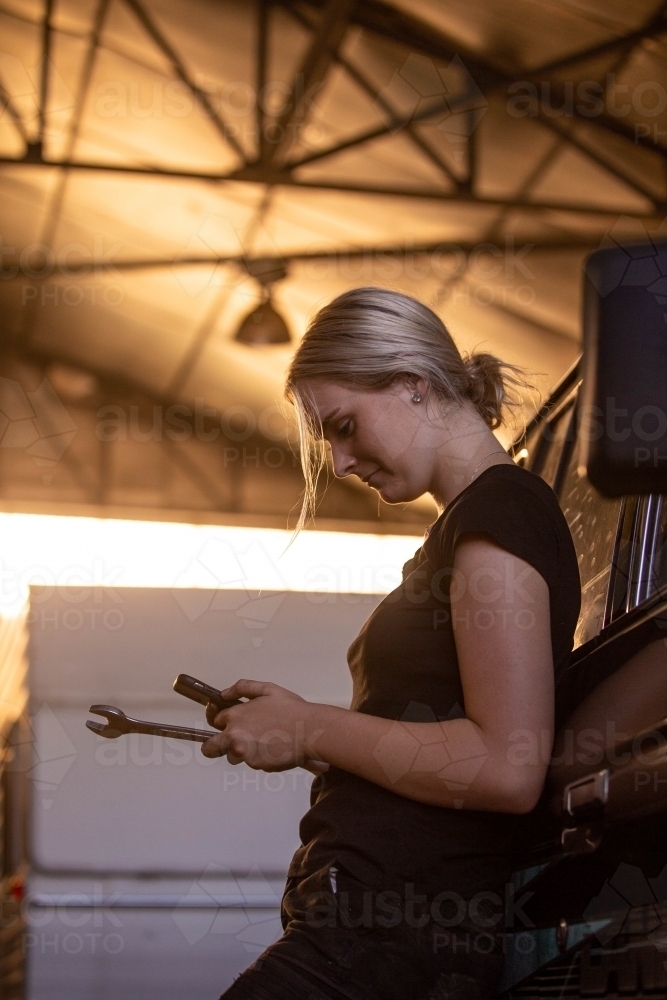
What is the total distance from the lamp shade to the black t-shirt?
4.75 m

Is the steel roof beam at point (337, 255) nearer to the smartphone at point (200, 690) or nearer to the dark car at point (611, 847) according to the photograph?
the dark car at point (611, 847)

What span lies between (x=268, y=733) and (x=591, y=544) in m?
0.66

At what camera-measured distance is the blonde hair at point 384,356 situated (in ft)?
3.62

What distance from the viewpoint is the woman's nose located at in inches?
45.5

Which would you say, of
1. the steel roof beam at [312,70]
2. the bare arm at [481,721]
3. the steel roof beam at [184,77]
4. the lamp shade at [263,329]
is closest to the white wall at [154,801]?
the bare arm at [481,721]

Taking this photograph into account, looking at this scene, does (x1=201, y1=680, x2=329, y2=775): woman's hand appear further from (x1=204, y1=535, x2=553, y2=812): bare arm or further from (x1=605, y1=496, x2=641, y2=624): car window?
(x1=605, y1=496, x2=641, y2=624): car window

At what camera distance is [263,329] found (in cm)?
566

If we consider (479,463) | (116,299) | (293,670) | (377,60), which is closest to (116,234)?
(116,299)

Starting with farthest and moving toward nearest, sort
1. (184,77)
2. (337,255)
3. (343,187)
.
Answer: (337,255), (343,187), (184,77)

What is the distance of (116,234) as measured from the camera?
6715 mm

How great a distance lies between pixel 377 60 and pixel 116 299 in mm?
3980

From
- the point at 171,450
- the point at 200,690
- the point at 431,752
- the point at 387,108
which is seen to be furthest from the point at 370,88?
the point at 171,450

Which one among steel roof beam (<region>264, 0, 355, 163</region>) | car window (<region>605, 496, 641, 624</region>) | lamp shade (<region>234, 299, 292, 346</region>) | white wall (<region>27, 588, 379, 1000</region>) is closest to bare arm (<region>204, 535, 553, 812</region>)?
car window (<region>605, 496, 641, 624</region>)

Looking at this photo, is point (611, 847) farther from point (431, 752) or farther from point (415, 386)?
point (415, 386)
